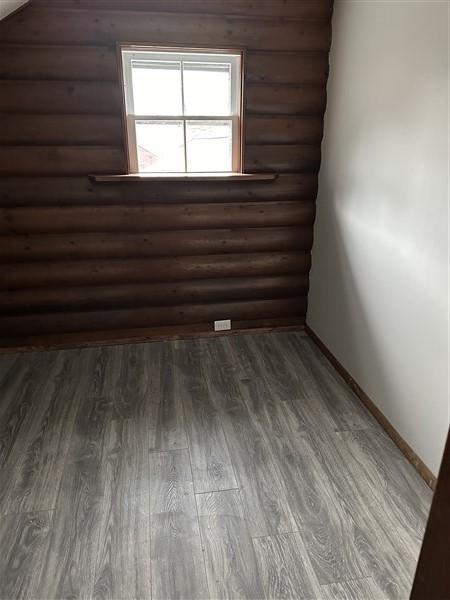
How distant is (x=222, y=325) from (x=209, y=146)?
1.36 metres

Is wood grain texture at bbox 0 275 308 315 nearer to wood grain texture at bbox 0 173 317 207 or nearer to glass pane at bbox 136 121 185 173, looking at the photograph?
wood grain texture at bbox 0 173 317 207

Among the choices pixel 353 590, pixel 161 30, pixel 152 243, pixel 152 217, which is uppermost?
pixel 161 30

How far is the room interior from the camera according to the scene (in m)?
1.67

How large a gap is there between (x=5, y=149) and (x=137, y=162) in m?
0.84

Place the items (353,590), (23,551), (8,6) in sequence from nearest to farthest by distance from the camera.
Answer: (353,590), (23,551), (8,6)

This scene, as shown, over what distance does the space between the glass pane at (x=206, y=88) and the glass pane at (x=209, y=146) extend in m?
0.08

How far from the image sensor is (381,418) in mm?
2330

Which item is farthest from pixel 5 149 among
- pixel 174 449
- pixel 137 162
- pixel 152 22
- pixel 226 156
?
pixel 174 449

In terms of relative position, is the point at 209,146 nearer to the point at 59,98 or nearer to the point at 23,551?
the point at 59,98

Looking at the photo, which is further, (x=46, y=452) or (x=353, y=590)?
(x=46, y=452)

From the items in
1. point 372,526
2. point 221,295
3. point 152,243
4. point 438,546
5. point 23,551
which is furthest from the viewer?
point 221,295

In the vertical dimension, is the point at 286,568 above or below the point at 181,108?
below

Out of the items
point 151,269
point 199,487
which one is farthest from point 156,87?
point 199,487

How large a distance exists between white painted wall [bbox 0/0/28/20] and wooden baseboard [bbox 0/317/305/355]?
6.72 ft
